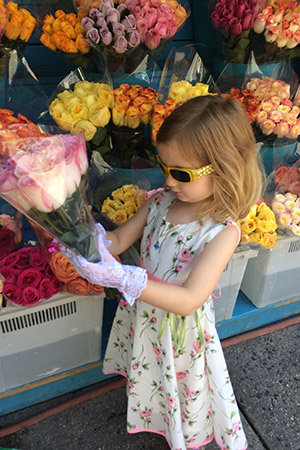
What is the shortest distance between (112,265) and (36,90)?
3.83ft

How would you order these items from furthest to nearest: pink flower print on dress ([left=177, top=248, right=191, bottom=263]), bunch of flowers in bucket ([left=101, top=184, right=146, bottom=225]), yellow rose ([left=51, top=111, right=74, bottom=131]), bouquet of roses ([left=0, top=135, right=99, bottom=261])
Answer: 1. bunch of flowers in bucket ([left=101, top=184, right=146, bottom=225])
2. yellow rose ([left=51, top=111, right=74, bottom=131])
3. pink flower print on dress ([left=177, top=248, right=191, bottom=263])
4. bouquet of roses ([left=0, top=135, right=99, bottom=261])

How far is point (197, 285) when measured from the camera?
46.2 inches

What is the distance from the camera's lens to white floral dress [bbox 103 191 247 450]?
4.42ft

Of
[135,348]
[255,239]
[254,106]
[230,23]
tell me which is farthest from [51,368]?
[230,23]

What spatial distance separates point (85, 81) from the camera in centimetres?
179

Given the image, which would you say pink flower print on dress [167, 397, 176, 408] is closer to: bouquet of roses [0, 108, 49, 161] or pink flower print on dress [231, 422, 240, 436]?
pink flower print on dress [231, 422, 240, 436]

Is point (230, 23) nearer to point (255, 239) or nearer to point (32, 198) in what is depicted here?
point (255, 239)

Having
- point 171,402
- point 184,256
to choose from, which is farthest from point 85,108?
point 171,402

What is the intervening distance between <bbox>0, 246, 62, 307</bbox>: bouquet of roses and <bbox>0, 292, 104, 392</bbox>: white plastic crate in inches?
1.8

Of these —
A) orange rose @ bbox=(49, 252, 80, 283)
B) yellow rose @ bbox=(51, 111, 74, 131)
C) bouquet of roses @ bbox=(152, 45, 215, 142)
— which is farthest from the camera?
bouquet of roses @ bbox=(152, 45, 215, 142)

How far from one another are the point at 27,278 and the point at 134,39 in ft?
3.73

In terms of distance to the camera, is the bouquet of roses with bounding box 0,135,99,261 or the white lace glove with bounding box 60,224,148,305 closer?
the bouquet of roses with bounding box 0,135,99,261

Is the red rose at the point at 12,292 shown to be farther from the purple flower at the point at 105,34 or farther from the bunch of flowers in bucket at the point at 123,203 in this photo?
the purple flower at the point at 105,34

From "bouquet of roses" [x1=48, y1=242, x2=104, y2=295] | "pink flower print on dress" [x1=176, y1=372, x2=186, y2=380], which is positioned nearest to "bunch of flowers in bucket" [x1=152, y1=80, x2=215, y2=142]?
"bouquet of roses" [x1=48, y1=242, x2=104, y2=295]
